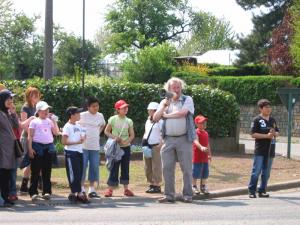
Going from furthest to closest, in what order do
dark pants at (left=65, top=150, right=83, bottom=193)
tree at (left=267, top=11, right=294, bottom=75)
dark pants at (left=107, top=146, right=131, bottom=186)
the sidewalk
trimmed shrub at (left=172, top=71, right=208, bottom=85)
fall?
1. tree at (left=267, top=11, right=294, bottom=75)
2. trimmed shrub at (left=172, top=71, right=208, bottom=85)
3. the sidewalk
4. dark pants at (left=107, top=146, right=131, bottom=186)
5. dark pants at (left=65, top=150, right=83, bottom=193)

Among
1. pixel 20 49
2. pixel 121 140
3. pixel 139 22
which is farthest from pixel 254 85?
pixel 139 22

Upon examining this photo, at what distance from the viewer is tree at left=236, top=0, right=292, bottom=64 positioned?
48.7m

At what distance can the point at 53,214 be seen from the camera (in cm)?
1041

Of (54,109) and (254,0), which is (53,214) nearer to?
(54,109)

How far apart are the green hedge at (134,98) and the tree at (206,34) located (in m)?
50.2

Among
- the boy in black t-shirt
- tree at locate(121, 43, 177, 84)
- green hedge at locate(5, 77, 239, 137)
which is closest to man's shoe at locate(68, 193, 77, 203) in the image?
the boy in black t-shirt

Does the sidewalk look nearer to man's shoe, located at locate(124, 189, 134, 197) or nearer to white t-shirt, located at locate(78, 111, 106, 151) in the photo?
man's shoe, located at locate(124, 189, 134, 197)

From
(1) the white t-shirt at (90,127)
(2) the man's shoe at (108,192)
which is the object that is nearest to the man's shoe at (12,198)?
(1) the white t-shirt at (90,127)

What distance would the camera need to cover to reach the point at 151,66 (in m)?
47.5

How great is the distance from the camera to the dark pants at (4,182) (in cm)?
1128

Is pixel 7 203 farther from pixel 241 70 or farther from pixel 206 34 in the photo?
pixel 206 34

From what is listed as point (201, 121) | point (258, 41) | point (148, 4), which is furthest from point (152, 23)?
point (201, 121)

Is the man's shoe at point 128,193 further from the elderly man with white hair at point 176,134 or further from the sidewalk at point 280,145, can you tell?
the sidewalk at point 280,145

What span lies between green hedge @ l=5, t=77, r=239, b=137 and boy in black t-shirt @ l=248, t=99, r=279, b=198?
9.50 metres
